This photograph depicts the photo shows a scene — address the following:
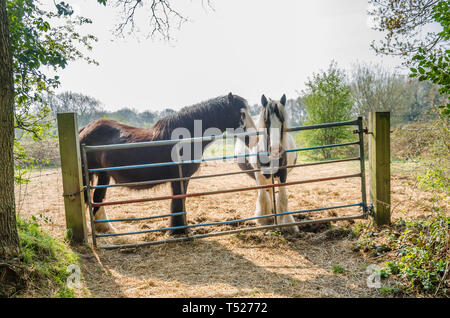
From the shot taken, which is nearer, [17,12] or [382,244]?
[382,244]

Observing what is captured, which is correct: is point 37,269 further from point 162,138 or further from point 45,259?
point 162,138

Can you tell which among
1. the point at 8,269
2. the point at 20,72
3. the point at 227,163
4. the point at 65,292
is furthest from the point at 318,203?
the point at 227,163

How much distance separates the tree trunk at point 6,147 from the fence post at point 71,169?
36.2 inches

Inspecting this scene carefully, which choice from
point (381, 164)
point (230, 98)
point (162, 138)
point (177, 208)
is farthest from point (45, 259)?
point (381, 164)

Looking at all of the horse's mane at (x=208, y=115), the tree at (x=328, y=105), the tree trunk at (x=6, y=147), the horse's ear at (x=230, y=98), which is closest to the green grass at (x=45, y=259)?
the tree trunk at (x=6, y=147)

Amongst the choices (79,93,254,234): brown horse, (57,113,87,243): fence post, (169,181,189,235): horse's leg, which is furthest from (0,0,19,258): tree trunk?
(169,181,189,235): horse's leg

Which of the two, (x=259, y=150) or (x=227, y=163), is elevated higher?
(x=259, y=150)

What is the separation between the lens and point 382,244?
2891 millimetres

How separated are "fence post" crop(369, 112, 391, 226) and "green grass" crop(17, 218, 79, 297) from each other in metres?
3.55

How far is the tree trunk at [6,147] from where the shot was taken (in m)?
2.10

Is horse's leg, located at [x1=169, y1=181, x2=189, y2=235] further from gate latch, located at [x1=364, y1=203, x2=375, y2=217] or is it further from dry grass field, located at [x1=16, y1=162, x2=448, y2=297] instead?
gate latch, located at [x1=364, y1=203, x2=375, y2=217]

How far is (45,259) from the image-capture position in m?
2.50
